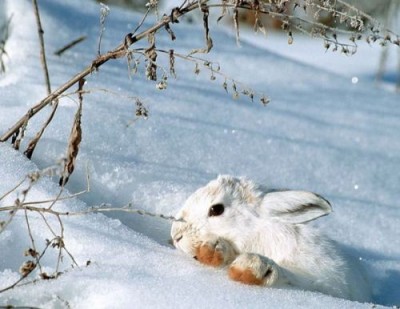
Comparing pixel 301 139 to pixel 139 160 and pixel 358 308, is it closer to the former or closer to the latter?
pixel 139 160

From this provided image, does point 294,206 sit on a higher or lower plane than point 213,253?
higher

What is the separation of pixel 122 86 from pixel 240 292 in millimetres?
2542

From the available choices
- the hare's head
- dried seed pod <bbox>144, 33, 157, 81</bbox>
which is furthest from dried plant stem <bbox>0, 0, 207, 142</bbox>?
the hare's head

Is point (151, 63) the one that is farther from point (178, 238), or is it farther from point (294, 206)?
point (294, 206)

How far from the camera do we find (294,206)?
399 cm

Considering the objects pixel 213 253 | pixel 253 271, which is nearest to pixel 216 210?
pixel 213 253

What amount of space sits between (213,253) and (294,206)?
0.54 m

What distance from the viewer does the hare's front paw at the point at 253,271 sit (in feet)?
10.8

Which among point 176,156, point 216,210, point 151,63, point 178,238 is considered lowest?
point 178,238

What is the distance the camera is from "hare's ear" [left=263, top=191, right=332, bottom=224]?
153 inches

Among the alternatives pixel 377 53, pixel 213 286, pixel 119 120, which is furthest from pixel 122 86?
pixel 377 53

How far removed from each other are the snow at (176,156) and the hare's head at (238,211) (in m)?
0.18

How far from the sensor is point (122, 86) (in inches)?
216

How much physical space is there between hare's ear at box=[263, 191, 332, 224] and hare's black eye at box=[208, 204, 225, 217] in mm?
188
